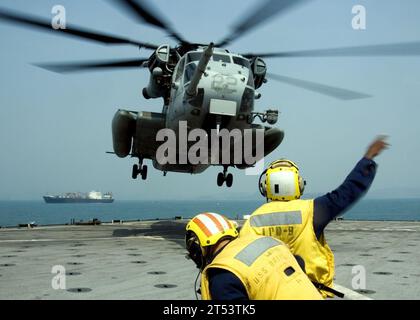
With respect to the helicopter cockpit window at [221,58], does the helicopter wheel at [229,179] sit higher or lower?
lower

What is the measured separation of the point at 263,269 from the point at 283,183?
170 centimetres

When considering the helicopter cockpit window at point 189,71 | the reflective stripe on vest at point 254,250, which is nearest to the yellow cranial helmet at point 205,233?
the reflective stripe on vest at point 254,250

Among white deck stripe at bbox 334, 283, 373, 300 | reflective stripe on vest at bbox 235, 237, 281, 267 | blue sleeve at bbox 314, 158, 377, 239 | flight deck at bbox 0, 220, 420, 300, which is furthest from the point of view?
flight deck at bbox 0, 220, 420, 300

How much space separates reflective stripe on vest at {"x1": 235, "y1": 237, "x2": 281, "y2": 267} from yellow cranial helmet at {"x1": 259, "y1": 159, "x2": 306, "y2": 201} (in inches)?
56.1

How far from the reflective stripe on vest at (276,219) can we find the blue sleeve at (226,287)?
1.56 m

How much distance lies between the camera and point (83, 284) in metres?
8.00

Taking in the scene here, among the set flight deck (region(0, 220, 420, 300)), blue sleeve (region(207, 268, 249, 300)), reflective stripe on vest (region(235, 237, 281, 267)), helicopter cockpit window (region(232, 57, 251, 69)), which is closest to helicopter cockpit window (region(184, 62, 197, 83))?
helicopter cockpit window (region(232, 57, 251, 69))

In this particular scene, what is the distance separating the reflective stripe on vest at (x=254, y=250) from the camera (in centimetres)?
273

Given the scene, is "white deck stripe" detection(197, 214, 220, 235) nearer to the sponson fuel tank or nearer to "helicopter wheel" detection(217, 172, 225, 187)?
the sponson fuel tank

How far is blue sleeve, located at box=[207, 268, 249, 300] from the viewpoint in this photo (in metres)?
2.62

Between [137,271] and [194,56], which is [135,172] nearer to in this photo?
[194,56]

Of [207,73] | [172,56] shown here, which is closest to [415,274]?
[207,73]

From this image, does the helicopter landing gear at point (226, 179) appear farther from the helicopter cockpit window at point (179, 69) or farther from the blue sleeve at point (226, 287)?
the blue sleeve at point (226, 287)

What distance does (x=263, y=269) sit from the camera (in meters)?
2.77
